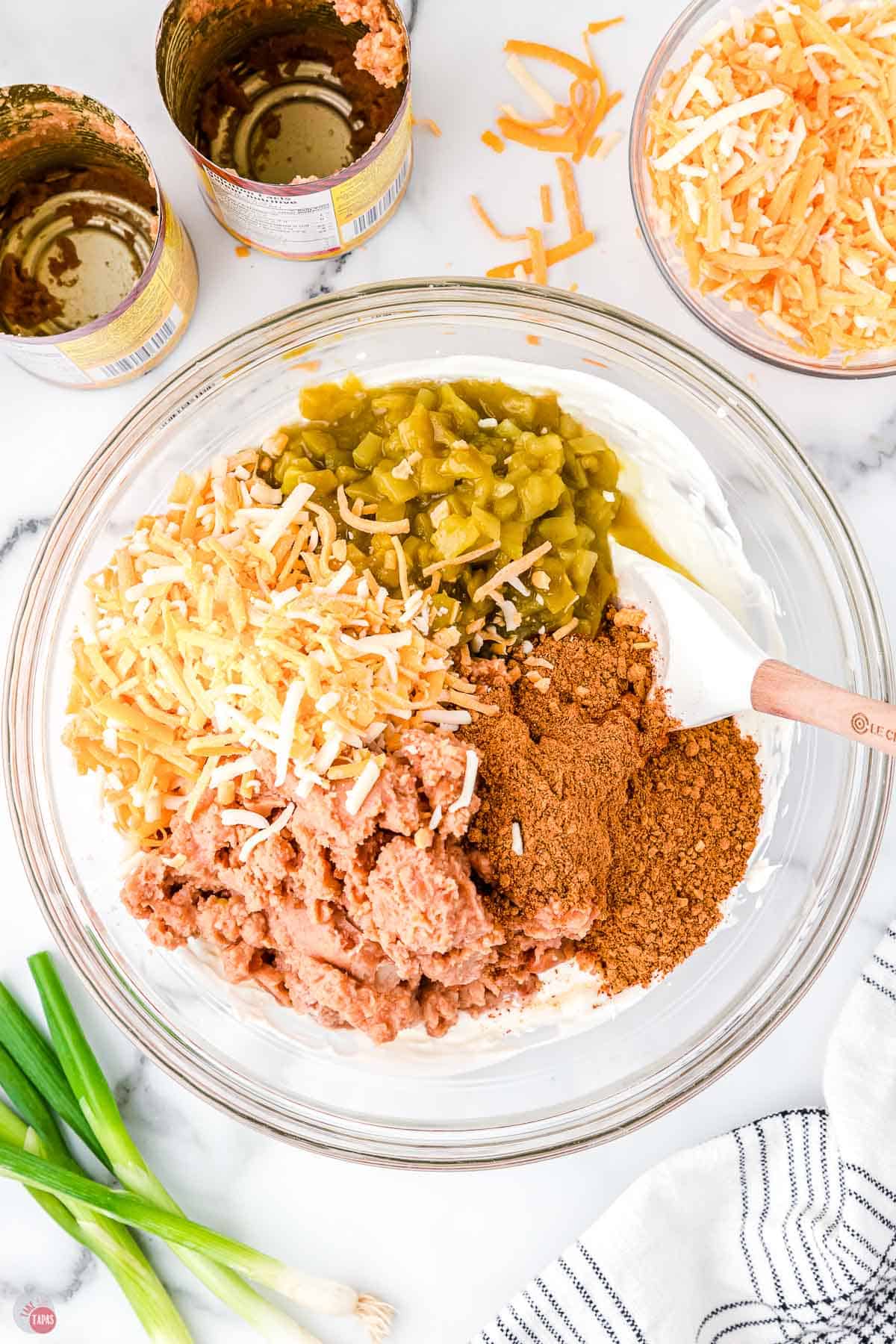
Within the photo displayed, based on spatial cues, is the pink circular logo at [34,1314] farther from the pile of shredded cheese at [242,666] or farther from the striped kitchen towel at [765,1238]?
the pile of shredded cheese at [242,666]

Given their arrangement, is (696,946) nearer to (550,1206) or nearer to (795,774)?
(795,774)

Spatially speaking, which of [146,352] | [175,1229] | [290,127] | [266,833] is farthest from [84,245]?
[175,1229]

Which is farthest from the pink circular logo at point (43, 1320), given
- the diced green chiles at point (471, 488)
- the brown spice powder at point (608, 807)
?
the diced green chiles at point (471, 488)

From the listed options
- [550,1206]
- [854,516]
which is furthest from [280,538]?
[550,1206]

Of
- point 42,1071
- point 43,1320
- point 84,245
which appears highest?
point 84,245

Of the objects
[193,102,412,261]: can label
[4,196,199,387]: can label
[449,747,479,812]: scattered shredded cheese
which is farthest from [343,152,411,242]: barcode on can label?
[449,747,479,812]: scattered shredded cheese

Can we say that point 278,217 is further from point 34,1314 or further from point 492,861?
point 34,1314
